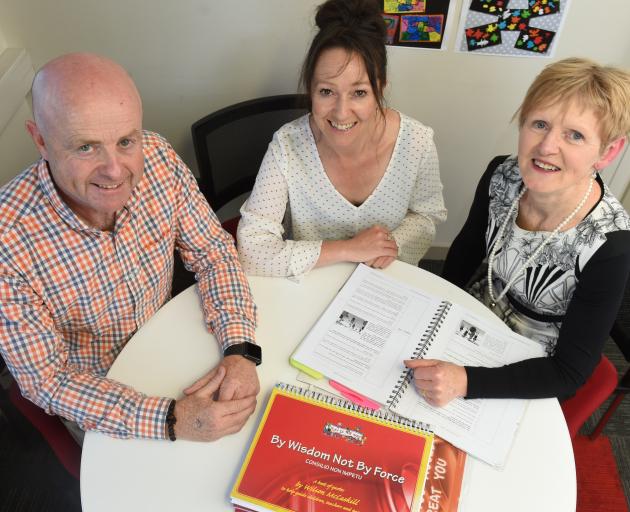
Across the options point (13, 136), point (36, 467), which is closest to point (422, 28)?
point (13, 136)

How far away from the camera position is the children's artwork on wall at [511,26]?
1822 millimetres

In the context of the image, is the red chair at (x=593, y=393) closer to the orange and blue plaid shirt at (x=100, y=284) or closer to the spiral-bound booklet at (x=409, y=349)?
the spiral-bound booklet at (x=409, y=349)

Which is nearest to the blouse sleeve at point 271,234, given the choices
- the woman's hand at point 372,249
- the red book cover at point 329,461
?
the woman's hand at point 372,249

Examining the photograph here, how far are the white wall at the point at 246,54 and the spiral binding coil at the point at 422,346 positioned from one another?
1.07 metres

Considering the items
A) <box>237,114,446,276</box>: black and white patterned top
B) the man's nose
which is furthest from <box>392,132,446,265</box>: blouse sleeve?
the man's nose

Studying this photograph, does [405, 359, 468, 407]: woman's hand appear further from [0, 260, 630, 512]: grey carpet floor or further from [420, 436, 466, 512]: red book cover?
[0, 260, 630, 512]: grey carpet floor

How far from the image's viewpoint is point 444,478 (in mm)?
1049

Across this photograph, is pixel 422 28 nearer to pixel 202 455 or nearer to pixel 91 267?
pixel 91 267

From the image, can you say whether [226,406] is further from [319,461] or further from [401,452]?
[401,452]

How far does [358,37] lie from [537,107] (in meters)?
0.52

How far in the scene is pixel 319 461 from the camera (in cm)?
106

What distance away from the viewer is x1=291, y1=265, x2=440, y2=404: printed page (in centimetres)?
122

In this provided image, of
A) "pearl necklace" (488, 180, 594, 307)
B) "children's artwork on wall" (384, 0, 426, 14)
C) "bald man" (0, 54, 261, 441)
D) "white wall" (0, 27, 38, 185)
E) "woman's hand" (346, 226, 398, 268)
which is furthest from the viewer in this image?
"white wall" (0, 27, 38, 185)

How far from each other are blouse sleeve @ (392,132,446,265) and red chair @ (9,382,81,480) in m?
1.12
